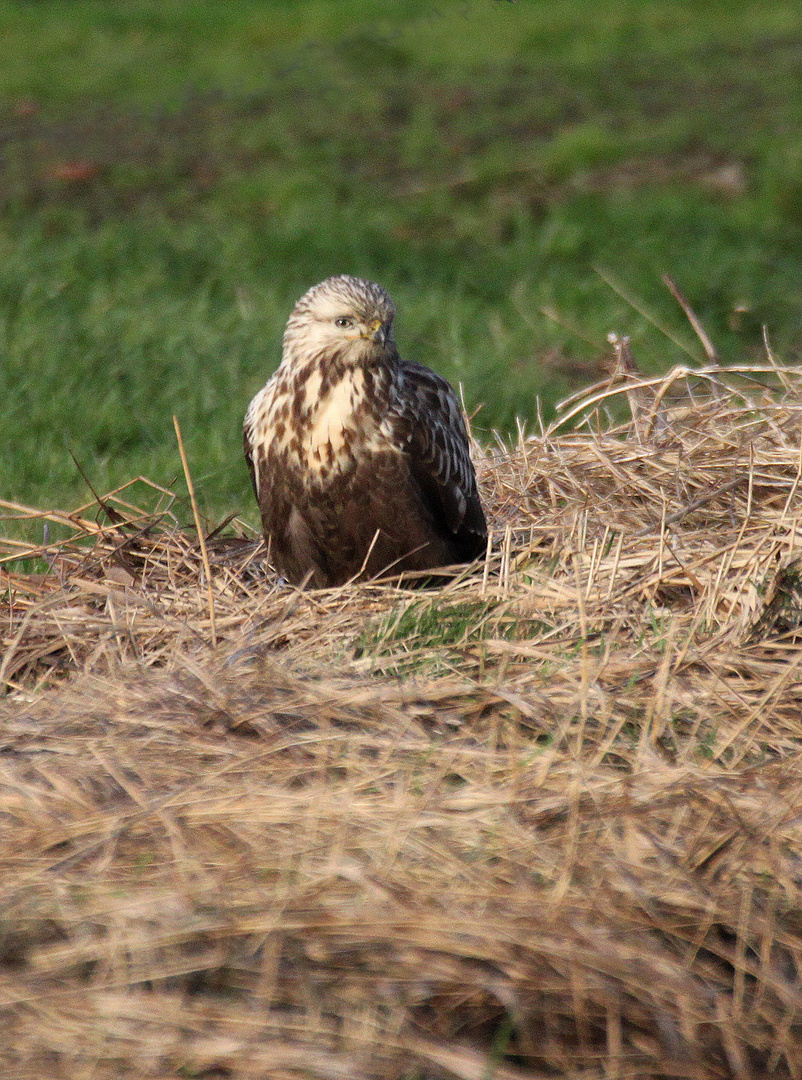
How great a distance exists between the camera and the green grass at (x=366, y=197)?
6.00 meters

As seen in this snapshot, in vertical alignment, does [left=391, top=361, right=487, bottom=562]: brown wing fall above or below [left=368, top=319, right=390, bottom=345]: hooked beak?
below

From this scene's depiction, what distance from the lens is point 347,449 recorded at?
12.3ft

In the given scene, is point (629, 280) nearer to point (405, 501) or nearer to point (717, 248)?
point (717, 248)

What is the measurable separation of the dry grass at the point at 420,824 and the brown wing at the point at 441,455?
30 cm

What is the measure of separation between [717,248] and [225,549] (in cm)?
470

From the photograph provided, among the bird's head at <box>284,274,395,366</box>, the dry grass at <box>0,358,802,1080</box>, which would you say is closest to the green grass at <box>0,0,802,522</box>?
the bird's head at <box>284,274,395,366</box>

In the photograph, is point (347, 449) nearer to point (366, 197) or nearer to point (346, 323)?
point (346, 323)

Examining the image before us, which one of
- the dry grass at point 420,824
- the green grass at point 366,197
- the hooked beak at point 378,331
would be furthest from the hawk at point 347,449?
the green grass at point 366,197

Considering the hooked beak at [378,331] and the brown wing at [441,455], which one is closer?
the hooked beak at [378,331]

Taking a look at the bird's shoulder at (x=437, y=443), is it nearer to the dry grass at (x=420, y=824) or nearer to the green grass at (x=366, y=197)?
the dry grass at (x=420, y=824)

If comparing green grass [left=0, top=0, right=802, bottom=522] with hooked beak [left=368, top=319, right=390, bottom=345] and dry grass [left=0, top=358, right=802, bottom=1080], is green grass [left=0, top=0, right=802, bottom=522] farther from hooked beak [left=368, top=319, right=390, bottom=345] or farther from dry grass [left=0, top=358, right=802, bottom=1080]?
dry grass [left=0, top=358, right=802, bottom=1080]

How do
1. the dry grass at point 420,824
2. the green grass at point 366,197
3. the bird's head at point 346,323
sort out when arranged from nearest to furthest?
the dry grass at point 420,824
the bird's head at point 346,323
the green grass at point 366,197

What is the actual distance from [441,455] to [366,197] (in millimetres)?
5379

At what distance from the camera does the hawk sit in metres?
3.72
